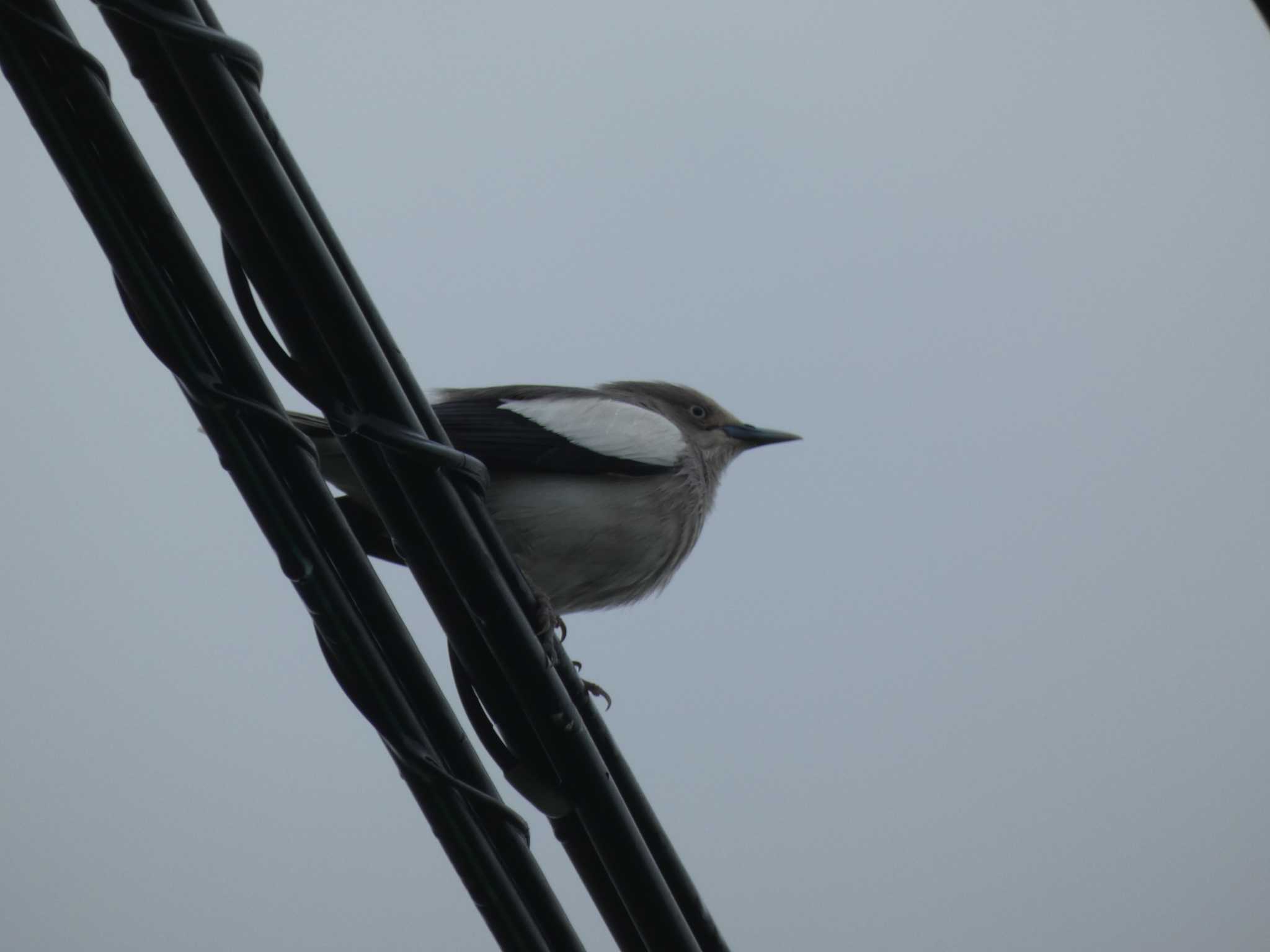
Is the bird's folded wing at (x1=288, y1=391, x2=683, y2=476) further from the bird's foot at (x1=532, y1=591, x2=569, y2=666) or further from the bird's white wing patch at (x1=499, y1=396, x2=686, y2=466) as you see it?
the bird's foot at (x1=532, y1=591, x2=569, y2=666)

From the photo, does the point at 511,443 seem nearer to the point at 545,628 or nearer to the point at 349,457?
the point at 545,628

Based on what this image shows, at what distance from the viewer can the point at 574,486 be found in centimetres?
522

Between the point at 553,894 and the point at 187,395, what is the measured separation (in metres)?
1.40

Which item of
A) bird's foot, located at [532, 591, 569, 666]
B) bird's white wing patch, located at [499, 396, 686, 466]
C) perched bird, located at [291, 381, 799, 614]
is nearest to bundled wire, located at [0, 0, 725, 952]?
bird's foot, located at [532, 591, 569, 666]

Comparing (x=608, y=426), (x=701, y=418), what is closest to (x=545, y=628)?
(x=608, y=426)

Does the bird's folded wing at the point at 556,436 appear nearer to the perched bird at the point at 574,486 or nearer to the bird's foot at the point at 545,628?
the perched bird at the point at 574,486

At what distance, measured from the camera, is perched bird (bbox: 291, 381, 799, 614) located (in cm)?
509

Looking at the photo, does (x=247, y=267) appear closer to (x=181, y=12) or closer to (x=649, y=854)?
(x=181, y=12)

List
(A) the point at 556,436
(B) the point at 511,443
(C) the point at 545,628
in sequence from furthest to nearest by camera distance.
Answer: (A) the point at 556,436 < (B) the point at 511,443 < (C) the point at 545,628

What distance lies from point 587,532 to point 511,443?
1.60 feet

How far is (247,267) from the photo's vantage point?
2.37 meters

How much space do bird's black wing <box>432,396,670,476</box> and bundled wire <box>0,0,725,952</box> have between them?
210 cm

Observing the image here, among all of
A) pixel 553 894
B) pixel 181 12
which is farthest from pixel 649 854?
pixel 181 12

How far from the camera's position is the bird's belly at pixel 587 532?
5.12m
